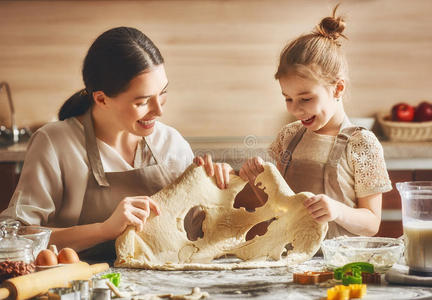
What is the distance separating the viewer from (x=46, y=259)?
1.27m

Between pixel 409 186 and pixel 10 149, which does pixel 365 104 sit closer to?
pixel 10 149

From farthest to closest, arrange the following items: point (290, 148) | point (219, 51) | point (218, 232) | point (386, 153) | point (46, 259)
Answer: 1. point (219, 51)
2. point (386, 153)
3. point (290, 148)
4. point (218, 232)
5. point (46, 259)

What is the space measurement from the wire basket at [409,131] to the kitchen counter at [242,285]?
71.7 inches

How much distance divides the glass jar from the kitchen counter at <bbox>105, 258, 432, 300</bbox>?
0.62 feet

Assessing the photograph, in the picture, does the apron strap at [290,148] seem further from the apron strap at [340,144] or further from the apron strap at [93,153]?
the apron strap at [93,153]

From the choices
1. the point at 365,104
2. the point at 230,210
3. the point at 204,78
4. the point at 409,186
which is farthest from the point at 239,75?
the point at 409,186

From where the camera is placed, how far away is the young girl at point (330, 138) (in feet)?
5.59

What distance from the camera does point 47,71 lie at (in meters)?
3.39

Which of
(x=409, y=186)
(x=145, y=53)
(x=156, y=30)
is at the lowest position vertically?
(x=409, y=186)

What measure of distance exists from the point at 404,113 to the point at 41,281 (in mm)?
2353

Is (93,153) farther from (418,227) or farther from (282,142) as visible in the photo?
(418,227)

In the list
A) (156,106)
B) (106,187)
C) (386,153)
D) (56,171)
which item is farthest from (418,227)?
(386,153)

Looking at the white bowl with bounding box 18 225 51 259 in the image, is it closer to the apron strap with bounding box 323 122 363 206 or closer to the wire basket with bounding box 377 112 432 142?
the apron strap with bounding box 323 122 363 206

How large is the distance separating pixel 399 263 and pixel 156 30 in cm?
232
